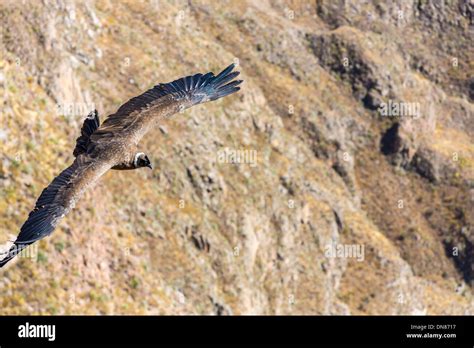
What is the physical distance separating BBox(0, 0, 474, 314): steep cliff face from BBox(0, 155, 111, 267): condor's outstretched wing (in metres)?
15.1

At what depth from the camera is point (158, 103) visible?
90.9ft

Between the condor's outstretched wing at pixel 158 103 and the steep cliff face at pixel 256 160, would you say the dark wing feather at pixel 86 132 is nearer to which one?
the condor's outstretched wing at pixel 158 103

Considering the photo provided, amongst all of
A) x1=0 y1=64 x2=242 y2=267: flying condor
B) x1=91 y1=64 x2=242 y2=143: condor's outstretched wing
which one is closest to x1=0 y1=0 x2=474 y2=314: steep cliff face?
x1=91 y1=64 x2=242 y2=143: condor's outstretched wing

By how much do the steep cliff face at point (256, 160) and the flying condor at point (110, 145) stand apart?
13492mm

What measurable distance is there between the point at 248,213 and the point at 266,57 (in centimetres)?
2598

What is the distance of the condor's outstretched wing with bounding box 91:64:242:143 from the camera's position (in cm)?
2661

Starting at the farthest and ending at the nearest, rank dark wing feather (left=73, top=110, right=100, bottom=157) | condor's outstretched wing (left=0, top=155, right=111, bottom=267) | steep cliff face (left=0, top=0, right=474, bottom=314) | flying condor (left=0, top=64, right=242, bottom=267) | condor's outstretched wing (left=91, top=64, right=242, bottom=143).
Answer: steep cliff face (left=0, top=0, right=474, bottom=314), condor's outstretched wing (left=91, top=64, right=242, bottom=143), dark wing feather (left=73, top=110, right=100, bottom=157), flying condor (left=0, top=64, right=242, bottom=267), condor's outstretched wing (left=0, top=155, right=111, bottom=267)

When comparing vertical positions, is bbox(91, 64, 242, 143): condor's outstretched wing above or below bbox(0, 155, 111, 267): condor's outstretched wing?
above

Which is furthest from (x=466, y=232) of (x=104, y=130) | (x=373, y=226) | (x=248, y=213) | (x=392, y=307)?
(x=104, y=130)

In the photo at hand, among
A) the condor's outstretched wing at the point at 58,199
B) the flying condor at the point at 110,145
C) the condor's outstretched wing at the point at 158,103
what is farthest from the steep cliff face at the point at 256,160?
the condor's outstretched wing at the point at 58,199

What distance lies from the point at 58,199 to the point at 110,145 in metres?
3.12

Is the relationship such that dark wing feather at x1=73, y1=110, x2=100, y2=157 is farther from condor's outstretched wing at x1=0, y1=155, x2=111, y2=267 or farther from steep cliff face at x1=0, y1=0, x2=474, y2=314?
steep cliff face at x1=0, y1=0, x2=474, y2=314

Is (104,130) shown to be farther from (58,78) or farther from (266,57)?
(266,57)

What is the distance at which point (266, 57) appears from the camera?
83375mm
